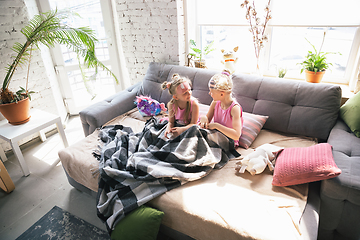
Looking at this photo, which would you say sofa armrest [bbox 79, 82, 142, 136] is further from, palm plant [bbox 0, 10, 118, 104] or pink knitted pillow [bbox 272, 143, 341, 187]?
pink knitted pillow [bbox 272, 143, 341, 187]

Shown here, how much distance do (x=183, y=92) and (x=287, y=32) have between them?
153 cm

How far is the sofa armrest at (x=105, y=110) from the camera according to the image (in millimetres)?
2133

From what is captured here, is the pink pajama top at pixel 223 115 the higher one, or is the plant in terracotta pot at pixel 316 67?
the plant in terracotta pot at pixel 316 67

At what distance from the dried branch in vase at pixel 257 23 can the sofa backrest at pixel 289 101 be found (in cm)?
56

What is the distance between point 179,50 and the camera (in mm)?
2707

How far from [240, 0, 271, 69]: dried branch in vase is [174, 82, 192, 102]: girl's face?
114 cm

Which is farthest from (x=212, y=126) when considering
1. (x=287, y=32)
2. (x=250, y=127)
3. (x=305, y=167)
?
(x=287, y=32)

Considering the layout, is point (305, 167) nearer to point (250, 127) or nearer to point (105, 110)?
point (250, 127)

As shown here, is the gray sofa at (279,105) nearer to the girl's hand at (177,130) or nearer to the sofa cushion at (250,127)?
the sofa cushion at (250,127)

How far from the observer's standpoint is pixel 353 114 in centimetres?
168

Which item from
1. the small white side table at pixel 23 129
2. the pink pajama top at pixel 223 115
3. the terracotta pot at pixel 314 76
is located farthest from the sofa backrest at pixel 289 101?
the small white side table at pixel 23 129

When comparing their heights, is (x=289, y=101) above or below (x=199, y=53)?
below

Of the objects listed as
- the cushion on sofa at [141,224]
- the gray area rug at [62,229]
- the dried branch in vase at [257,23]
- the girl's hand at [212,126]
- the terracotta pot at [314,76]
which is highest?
the dried branch in vase at [257,23]

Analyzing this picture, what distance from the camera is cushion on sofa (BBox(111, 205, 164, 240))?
1.32 m
